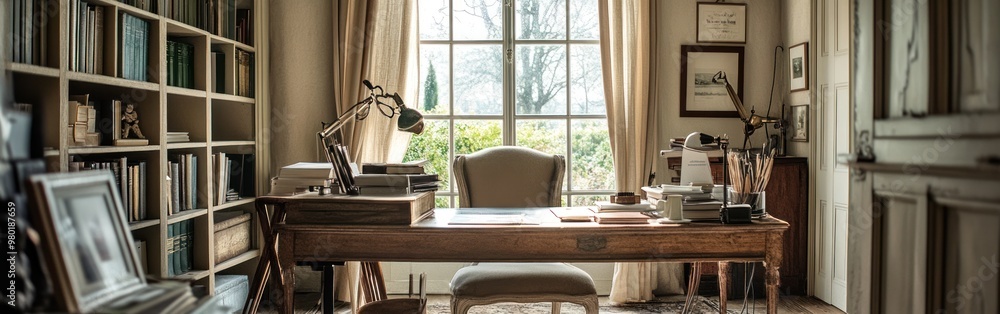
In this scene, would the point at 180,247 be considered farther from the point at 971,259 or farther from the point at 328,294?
the point at 971,259

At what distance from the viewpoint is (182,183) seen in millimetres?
3562

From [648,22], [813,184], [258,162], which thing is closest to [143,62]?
[258,162]

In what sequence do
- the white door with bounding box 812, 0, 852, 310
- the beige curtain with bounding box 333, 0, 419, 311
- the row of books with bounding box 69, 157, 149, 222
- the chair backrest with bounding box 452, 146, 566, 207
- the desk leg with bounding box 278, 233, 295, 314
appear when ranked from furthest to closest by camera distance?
the beige curtain with bounding box 333, 0, 419, 311
the white door with bounding box 812, 0, 852, 310
the chair backrest with bounding box 452, 146, 566, 207
the row of books with bounding box 69, 157, 149, 222
the desk leg with bounding box 278, 233, 295, 314

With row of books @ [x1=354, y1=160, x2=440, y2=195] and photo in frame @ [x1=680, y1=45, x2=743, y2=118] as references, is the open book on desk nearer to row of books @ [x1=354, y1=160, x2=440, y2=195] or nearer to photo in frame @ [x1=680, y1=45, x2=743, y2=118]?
row of books @ [x1=354, y1=160, x2=440, y2=195]

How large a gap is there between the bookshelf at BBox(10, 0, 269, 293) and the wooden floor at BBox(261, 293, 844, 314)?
1.34 ft

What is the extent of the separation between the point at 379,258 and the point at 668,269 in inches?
98.5

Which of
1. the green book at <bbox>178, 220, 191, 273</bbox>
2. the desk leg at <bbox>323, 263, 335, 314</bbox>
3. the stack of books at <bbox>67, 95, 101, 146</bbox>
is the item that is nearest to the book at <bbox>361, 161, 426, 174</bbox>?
the desk leg at <bbox>323, 263, 335, 314</bbox>

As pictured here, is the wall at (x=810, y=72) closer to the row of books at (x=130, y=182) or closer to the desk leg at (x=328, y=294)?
the desk leg at (x=328, y=294)

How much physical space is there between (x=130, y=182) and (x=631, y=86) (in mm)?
2748

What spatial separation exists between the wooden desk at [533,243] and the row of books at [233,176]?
161cm

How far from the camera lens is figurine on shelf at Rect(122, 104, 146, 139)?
3121mm

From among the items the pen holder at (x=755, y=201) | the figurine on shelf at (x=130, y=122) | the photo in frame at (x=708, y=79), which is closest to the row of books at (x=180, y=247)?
the figurine on shelf at (x=130, y=122)

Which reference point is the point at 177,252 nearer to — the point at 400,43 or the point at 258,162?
the point at 258,162

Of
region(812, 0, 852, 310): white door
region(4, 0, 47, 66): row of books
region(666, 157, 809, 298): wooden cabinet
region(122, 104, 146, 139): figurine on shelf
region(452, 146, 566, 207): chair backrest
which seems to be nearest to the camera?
region(4, 0, 47, 66): row of books
